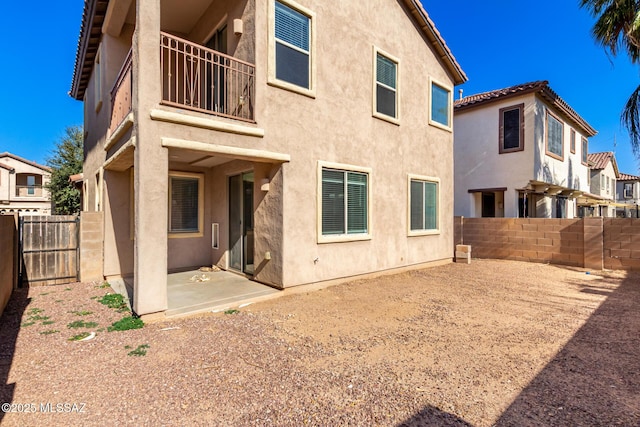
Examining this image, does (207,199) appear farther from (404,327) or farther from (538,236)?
(538,236)

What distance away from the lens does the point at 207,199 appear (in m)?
9.74

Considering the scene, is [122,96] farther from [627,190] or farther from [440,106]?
[627,190]

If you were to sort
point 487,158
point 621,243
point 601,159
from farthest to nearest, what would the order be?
point 601,159 → point 487,158 → point 621,243

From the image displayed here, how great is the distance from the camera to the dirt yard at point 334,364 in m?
3.04

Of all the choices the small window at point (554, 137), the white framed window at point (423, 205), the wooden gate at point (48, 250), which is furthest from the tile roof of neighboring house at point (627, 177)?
the wooden gate at point (48, 250)

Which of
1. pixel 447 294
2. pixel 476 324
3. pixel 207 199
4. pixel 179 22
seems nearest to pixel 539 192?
pixel 447 294

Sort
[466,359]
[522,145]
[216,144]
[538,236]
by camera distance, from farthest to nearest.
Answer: [522,145], [538,236], [216,144], [466,359]

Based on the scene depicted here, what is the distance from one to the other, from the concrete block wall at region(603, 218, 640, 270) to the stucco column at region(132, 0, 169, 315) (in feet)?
40.8

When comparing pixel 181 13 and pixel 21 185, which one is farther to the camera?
pixel 21 185

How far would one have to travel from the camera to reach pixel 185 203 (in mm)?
9422

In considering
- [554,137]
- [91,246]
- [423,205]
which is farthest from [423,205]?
[91,246]

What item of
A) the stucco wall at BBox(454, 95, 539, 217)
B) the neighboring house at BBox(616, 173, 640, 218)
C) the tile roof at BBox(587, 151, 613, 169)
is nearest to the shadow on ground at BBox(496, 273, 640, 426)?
the stucco wall at BBox(454, 95, 539, 217)

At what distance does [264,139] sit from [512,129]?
1242 cm

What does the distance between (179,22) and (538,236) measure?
13.3 metres
